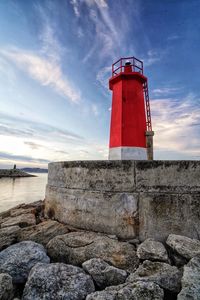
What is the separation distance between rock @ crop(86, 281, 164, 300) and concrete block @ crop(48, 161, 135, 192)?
142 centimetres

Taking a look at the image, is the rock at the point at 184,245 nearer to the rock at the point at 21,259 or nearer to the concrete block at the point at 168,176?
the concrete block at the point at 168,176

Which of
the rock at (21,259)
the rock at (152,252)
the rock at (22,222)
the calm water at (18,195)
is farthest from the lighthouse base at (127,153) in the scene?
the calm water at (18,195)

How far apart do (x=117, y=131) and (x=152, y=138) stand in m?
1.32

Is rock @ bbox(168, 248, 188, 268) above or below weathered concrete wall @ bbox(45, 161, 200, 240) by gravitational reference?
below

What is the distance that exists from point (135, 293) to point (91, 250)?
954 mm

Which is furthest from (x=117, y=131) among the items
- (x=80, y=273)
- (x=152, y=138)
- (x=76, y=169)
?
(x=80, y=273)

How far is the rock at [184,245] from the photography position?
8.27ft

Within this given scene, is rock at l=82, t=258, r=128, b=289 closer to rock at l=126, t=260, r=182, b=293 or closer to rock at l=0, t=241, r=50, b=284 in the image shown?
rock at l=126, t=260, r=182, b=293

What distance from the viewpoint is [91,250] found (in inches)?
107

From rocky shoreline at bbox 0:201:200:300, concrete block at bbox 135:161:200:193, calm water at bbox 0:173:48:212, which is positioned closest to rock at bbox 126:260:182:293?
rocky shoreline at bbox 0:201:200:300

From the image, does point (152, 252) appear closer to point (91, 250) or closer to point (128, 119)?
point (91, 250)

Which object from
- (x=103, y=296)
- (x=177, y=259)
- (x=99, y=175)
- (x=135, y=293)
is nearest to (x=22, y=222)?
(x=99, y=175)

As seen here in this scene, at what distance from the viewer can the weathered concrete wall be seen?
3.03m

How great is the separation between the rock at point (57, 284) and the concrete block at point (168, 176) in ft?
4.89
